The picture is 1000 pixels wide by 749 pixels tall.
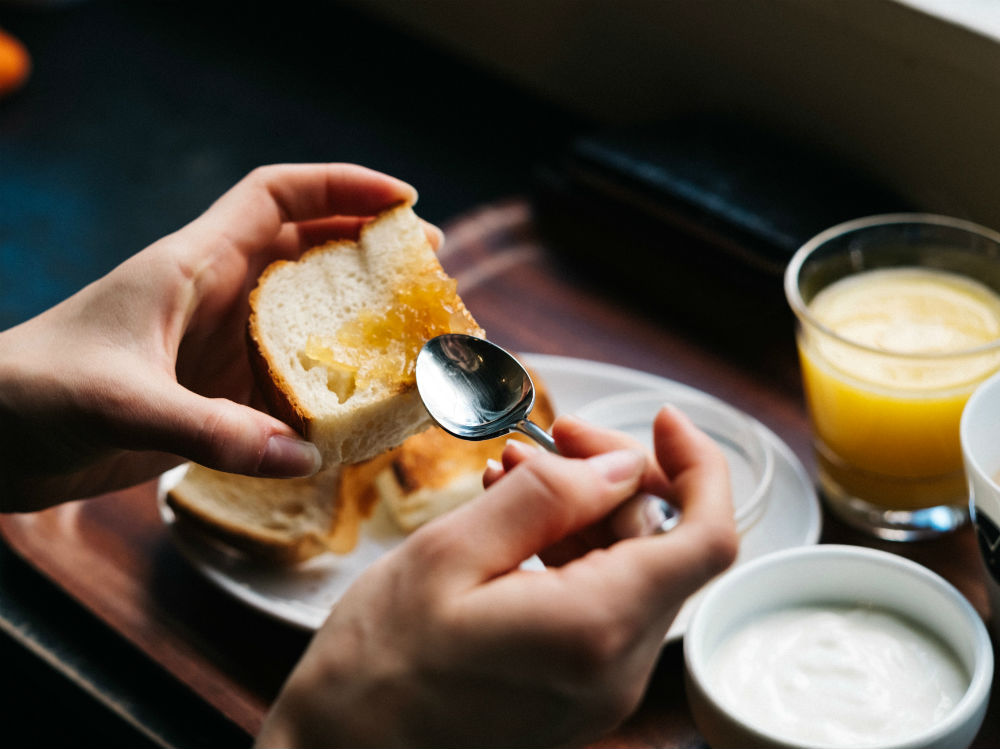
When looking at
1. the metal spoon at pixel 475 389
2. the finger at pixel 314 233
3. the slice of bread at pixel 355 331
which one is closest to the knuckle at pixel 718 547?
the metal spoon at pixel 475 389

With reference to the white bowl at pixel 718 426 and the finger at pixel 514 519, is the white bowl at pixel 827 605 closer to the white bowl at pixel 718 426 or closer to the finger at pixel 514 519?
the white bowl at pixel 718 426

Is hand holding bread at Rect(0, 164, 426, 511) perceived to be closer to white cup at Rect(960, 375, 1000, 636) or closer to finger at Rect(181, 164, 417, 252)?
finger at Rect(181, 164, 417, 252)

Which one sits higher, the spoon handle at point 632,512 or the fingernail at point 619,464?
the fingernail at point 619,464

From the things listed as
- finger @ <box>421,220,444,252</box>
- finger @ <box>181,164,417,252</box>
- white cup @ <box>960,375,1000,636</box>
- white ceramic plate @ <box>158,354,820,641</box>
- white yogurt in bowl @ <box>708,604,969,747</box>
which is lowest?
white ceramic plate @ <box>158,354,820,641</box>

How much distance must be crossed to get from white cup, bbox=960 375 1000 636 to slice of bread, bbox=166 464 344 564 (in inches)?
23.5

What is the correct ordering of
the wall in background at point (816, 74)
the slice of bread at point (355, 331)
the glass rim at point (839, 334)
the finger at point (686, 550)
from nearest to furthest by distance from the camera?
the finger at point (686, 550)
the slice of bread at point (355, 331)
the glass rim at point (839, 334)
the wall in background at point (816, 74)

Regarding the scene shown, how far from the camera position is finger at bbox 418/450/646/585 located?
2.09 ft

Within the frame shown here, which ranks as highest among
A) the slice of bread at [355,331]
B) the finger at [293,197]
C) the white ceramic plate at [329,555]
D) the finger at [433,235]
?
the finger at [293,197]

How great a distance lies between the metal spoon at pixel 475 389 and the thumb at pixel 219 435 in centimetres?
11

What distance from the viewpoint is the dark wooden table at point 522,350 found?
954 millimetres

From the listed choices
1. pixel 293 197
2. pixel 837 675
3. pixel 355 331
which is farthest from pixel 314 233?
pixel 837 675

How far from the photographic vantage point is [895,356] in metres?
0.94

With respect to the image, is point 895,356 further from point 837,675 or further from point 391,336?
point 391,336

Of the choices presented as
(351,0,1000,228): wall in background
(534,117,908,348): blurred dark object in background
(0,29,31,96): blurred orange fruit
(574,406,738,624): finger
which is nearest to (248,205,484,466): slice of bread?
(574,406,738,624): finger
